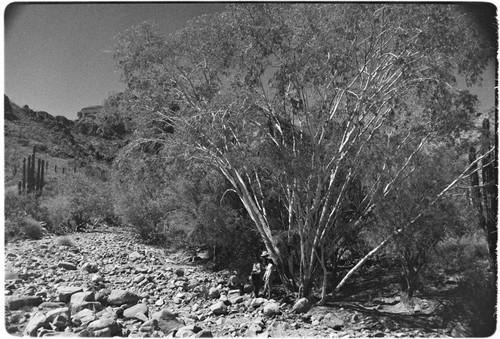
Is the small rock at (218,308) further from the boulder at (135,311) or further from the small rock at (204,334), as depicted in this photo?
the small rock at (204,334)

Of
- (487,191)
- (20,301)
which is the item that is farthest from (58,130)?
(487,191)

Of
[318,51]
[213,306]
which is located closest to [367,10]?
[318,51]

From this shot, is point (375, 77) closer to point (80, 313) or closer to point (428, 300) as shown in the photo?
point (428, 300)

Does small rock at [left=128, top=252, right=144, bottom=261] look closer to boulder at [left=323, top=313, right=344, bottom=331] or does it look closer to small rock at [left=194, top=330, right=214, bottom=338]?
small rock at [left=194, top=330, right=214, bottom=338]

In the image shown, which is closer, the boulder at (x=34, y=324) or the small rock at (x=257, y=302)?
the boulder at (x=34, y=324)

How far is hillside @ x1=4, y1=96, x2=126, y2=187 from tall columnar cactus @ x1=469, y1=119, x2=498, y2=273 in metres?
6.18

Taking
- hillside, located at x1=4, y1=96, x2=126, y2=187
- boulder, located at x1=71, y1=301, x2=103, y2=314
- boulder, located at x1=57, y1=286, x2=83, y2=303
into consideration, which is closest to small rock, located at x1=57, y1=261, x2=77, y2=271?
boulder, located at x1=57, y1=286, x2=83, y2=303

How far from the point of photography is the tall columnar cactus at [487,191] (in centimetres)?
600

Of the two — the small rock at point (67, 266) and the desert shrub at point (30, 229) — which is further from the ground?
the desert shrub at point (30, 229)

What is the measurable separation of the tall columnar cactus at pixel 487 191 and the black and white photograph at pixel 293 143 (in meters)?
0.03

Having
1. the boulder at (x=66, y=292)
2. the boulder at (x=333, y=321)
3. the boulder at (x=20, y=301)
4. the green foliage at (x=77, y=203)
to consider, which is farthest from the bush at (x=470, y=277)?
the green foliage at (x=77, y=203)

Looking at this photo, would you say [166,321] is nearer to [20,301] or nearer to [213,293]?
[213,293]

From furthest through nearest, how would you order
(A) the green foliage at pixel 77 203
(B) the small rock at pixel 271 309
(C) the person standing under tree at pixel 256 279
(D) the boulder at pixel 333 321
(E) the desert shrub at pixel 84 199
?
(E) the desert shrub at pixel 84 199 → (A) the green foliage at pixel 77 203 → (C) the person standing under tree at pixel 256 279 → (B) the small rock at pixel 271 309 → (D) the boulder at pixel 333 321

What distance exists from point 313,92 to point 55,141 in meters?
11.7
